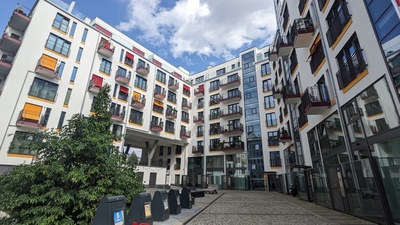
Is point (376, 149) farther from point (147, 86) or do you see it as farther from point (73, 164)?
point (147, 86)

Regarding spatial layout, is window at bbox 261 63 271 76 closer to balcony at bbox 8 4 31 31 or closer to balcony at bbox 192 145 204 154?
balcony at bbox 192 145 204 154

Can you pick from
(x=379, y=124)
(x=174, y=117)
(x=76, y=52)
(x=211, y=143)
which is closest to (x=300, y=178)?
(x=379, y=124)

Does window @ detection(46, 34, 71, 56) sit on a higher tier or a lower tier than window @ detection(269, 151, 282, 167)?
higher

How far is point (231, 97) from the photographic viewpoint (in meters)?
36.8

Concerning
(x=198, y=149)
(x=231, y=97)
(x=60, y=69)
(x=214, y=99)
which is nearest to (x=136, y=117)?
(x=60, y=69)

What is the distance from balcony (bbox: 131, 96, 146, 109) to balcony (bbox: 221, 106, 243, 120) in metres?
14.5

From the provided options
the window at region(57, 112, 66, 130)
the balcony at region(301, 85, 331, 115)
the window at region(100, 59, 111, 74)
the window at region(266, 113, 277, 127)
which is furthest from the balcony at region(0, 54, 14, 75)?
the window at region(266, 113, 277, 127)

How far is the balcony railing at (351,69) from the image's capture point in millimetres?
8547

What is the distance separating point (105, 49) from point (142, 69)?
632 cm

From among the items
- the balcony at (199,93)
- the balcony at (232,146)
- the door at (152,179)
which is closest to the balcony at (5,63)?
the door at (152,179)

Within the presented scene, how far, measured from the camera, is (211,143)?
37.7 metres

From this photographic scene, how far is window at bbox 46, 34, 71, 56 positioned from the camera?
2325cm

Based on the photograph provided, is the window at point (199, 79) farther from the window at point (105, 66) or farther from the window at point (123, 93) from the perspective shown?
the window at point (105, 66)

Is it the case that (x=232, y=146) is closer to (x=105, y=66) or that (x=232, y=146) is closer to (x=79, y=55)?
(x=105, y=66)
